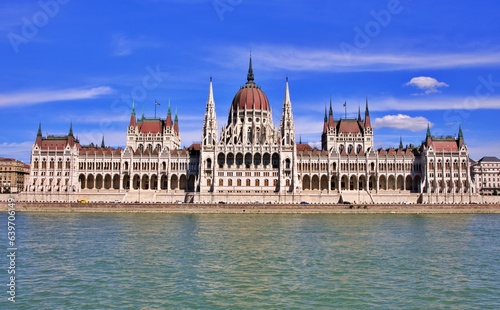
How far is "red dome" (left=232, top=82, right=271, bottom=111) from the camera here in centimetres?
10931

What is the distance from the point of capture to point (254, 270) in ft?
99.1

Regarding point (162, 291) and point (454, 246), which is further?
point (454, 246)

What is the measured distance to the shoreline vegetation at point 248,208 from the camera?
275ft

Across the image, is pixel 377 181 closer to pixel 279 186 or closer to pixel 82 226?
pixel 279 186

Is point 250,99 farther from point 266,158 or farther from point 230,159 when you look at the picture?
point 230,159

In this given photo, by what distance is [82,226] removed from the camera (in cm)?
5622

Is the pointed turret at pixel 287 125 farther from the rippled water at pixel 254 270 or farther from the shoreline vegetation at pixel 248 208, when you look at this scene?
the rippled water at pixel 254 270

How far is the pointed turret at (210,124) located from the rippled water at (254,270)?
52.7 m

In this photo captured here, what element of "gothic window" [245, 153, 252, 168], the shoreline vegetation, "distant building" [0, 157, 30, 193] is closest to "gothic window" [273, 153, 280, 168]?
"gothic window" [245, 153, 252, 168]

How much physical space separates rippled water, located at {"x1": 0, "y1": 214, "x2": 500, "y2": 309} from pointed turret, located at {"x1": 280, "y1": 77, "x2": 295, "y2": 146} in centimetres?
5274

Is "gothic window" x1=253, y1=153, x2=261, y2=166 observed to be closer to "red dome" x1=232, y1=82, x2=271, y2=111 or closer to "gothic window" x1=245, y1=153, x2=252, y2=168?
"gothic window" x1=245, y1=153, x2=252, y2=168

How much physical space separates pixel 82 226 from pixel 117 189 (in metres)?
49.9

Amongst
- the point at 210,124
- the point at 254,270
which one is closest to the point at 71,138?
the point at 210,124

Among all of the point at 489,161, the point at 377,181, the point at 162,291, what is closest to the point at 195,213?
the point at 377,181
